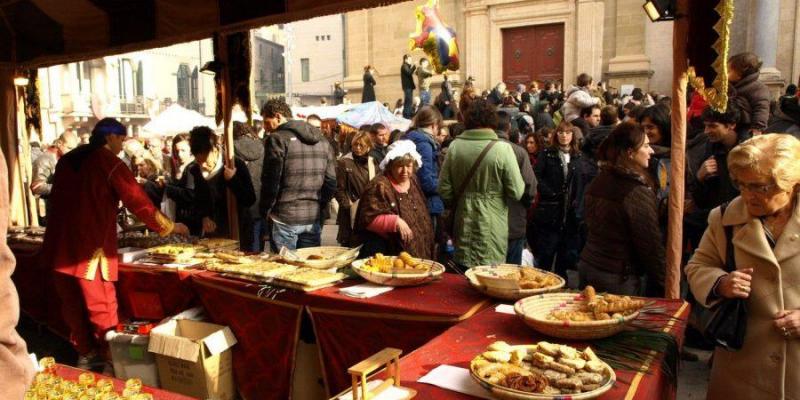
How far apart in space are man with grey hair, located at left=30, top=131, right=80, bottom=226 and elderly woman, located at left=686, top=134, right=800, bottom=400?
6476mm

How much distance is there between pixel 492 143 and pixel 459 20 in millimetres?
15145

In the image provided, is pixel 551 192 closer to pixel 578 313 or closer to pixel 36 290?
pixel 578 313

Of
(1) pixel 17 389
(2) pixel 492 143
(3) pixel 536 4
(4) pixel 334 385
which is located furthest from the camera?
(3) pixel 536 4

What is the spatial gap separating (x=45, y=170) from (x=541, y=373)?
313 inches

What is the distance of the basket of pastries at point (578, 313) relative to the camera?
234cm

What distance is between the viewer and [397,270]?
3354 millimetres

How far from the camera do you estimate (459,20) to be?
1861 centimetres

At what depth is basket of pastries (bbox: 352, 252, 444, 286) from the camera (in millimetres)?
3266

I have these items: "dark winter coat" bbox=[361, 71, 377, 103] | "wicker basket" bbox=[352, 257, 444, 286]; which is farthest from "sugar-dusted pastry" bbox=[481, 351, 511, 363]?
"dark winter coat" bbox=[361, 71, 377, 103]

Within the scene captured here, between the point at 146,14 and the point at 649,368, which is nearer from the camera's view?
the point at 649,368

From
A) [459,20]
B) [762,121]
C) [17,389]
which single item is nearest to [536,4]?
[459,20]

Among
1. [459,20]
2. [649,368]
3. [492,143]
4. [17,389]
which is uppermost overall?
[459,20]

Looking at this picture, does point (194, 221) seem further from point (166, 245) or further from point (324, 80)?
point (324, 80)

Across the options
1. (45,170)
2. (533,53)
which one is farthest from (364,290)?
(533,53)
